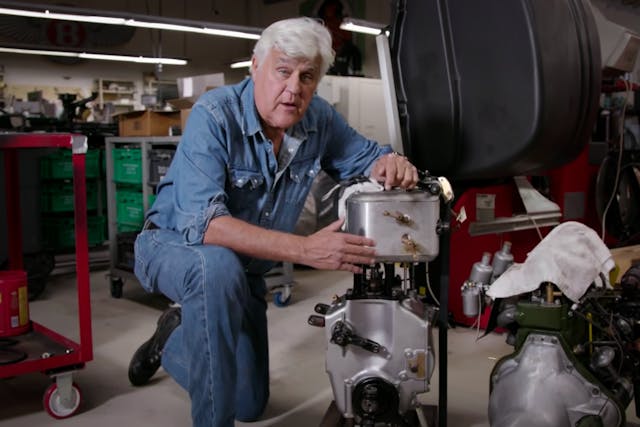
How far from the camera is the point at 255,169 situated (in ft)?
5.82

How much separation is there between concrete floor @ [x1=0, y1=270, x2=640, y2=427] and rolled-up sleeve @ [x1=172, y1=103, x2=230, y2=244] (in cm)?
77

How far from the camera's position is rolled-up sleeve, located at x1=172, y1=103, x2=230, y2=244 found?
1.54 m

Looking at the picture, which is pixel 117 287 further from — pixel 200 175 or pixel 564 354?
pixel 564 354

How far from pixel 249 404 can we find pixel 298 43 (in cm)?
111

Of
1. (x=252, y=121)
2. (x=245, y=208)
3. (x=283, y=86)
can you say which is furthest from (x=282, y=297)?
(x=283, y=86)

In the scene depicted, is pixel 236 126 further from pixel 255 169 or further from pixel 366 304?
pixel 366 304

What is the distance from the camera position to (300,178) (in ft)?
6.23

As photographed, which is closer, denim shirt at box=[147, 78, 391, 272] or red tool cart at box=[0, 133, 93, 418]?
denim shirt at box=[147, 78, 391, 272]

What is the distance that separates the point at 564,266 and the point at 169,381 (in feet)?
4.85

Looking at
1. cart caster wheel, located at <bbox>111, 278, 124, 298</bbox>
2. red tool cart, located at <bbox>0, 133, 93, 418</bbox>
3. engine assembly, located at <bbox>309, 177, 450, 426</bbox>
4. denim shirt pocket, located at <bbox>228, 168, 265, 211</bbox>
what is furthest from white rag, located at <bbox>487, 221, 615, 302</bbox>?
cart caster wheel, located at <bbox>111, 278, 124, 298</bbox>

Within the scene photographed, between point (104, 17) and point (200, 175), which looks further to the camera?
point (104, 17)

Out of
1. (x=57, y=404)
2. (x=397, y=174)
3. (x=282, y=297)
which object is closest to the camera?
(x=397, y=174)

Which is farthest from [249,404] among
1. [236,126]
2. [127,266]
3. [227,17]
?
[227,17]

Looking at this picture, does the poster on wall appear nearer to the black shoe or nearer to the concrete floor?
the concrete floor
